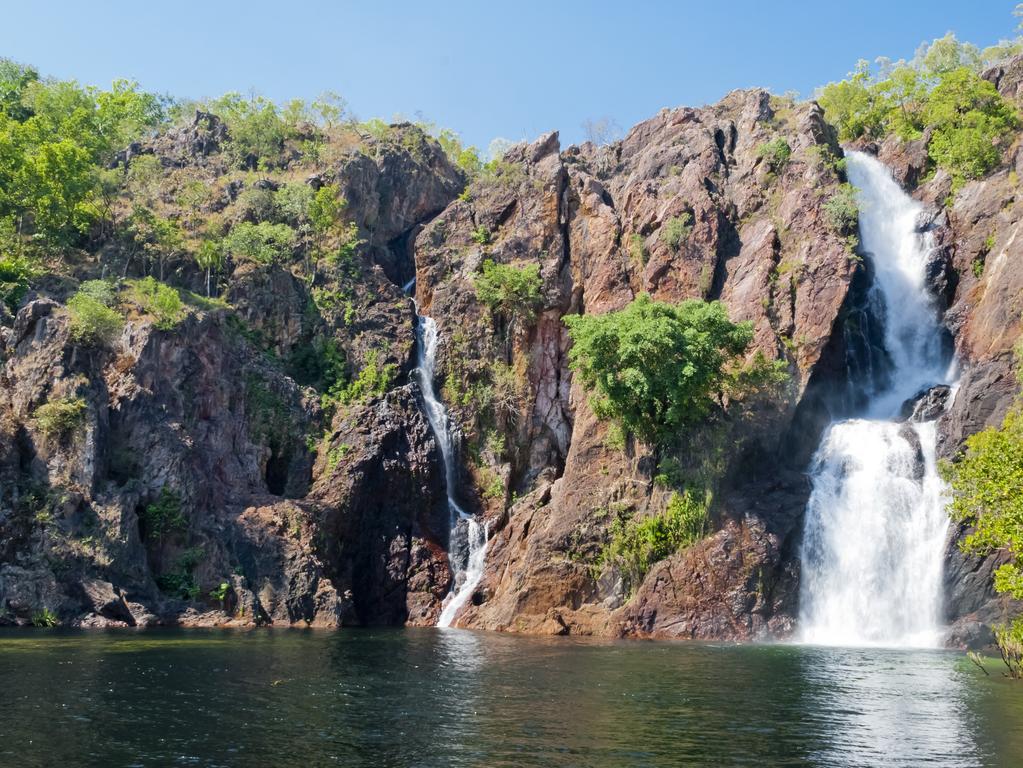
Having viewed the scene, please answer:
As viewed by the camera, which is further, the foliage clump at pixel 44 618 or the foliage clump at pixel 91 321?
the foliage clump at pixel 91 321

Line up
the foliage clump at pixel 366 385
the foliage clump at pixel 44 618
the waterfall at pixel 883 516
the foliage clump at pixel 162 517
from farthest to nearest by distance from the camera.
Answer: the foliage clump at pixel 366 385 → the foliage clump at pixel 162 517 → the foliage clump at pixel 44 618 → the waterfall at pixel 883 516

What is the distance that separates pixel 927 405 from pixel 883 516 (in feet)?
27.8

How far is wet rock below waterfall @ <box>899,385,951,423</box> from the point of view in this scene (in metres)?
49.0

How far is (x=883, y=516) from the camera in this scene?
146 feet

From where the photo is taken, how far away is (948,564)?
135 feet

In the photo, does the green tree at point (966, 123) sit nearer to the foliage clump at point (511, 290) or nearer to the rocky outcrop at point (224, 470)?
the foliage clump at point (511, 290)

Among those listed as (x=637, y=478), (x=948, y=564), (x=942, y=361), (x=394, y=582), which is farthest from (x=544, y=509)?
(x=942, y=361)

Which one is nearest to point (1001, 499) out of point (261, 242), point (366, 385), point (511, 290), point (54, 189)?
point (511, 290)

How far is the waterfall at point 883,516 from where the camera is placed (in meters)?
42.2

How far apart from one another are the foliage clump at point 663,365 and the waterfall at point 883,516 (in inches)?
247

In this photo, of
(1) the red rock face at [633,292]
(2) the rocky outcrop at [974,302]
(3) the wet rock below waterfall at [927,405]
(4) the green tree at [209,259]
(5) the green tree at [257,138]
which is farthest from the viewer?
(5) the green tree at [257,138]

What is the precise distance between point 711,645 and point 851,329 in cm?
2398

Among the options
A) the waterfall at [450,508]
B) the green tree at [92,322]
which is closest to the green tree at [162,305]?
the green tree at [92,322]

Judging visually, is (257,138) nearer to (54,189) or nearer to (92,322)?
(54,189)
